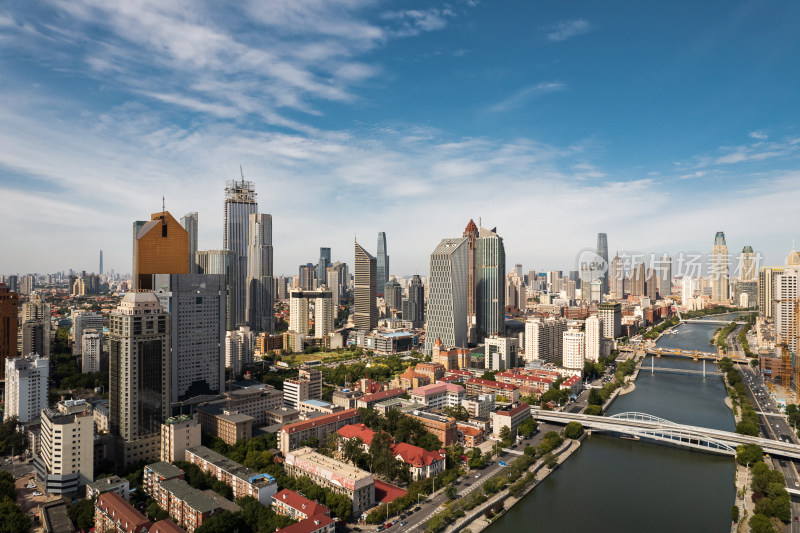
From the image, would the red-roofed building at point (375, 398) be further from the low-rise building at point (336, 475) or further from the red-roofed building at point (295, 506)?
the red-roofed building at point (295, 506)

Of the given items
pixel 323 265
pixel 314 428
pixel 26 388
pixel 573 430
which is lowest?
pixel 573 430

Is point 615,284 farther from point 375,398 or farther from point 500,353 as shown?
point 375,398

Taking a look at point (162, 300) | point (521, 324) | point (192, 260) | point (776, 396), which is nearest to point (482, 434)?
point (162, 300)

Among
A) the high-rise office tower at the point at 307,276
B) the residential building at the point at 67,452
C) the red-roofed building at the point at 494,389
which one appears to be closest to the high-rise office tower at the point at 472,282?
the red-roofed building at the point at 494,389

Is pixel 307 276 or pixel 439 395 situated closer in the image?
pixel 439 395

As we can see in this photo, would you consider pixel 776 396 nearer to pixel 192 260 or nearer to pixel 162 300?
pixel 162 300

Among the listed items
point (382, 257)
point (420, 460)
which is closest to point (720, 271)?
point (382, 257)

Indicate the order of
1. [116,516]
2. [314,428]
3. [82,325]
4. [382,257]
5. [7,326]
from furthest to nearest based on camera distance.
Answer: [382,257] < [82,325] < [7,326] < [314,428] < [116,516]

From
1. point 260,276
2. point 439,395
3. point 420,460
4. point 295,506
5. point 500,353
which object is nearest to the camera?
point 295,506

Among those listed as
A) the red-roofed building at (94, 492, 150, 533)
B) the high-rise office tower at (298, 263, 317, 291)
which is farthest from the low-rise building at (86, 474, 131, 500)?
the high-rise office tower at (298, 263, 317, 291)
